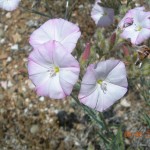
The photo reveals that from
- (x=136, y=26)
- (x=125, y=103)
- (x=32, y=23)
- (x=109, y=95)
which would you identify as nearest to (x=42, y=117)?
(x=125, y=103)

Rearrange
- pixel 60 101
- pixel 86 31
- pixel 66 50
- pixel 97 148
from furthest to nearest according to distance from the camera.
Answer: pixel 86 31, pixel 60 101, pixel 97 148, pixel 66 50

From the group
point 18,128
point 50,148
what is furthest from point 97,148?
point 18,128

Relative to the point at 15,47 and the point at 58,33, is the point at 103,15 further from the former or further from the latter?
the point at 15,47

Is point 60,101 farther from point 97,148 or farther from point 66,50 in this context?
point 66,50

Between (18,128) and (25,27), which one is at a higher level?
(25,27)
